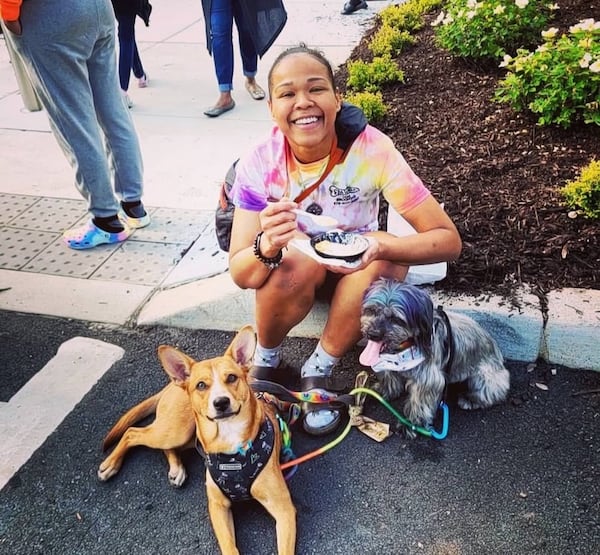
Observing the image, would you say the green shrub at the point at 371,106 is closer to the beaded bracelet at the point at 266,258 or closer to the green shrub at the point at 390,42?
the green shrub at the point at 390,42

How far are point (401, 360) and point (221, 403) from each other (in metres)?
0.77

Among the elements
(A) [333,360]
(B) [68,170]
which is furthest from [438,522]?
(B) [68,170]

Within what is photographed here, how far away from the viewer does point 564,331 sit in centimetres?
293

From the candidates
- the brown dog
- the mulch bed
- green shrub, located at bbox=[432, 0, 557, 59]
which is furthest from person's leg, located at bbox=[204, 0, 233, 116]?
the brown dog

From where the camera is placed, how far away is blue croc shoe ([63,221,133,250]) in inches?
160

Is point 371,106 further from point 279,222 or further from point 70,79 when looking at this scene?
point 279,222

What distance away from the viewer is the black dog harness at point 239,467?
89.1 inches

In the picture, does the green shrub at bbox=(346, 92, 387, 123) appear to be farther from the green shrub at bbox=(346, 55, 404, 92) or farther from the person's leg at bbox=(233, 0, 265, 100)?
the person's leg at bbox=(233, 0, 265, 100)

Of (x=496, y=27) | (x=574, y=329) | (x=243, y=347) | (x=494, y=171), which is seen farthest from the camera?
(x=496, y=27)

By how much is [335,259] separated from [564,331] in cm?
134

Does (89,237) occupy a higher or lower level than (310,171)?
lower

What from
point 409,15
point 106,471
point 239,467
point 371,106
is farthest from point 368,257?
point 409,15

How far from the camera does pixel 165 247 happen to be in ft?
13.4

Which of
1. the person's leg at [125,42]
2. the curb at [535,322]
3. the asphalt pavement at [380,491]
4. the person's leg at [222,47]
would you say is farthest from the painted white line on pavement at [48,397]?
the person's leg at [125,42]
